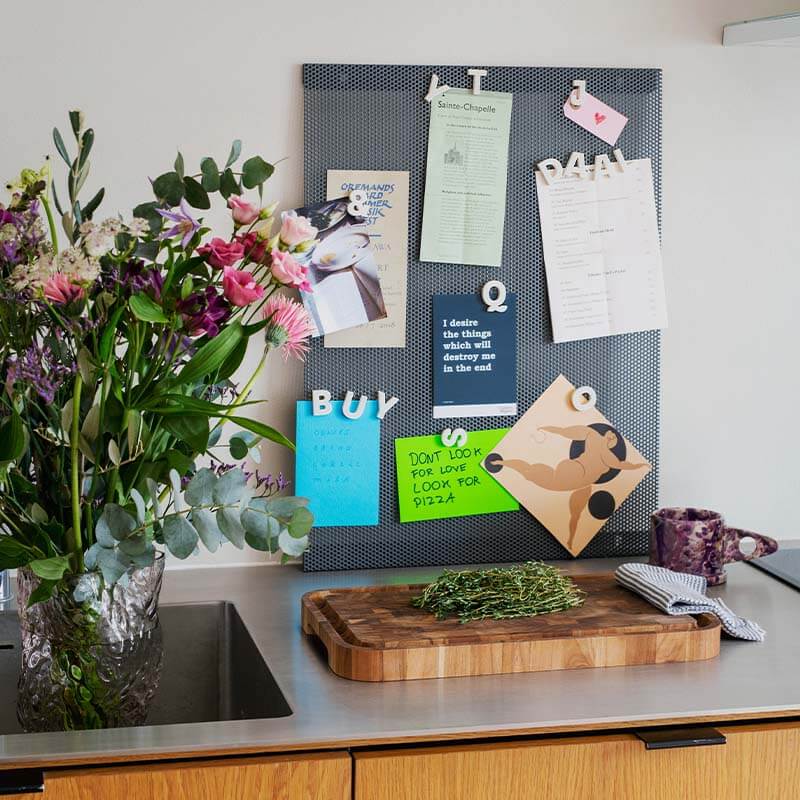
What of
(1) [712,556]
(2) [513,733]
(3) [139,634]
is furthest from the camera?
(1) [712,556]

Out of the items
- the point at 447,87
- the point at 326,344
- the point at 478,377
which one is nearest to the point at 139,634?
the point at 326,344

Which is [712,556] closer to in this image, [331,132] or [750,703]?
[750,703]

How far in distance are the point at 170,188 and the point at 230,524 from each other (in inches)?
14.1

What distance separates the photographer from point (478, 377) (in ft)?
5.74

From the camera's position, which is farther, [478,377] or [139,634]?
[478,377]

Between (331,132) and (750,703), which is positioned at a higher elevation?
(331,132)

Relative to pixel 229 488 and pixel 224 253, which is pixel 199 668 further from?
pixel 224 253

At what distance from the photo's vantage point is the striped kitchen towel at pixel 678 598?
4.58 ft

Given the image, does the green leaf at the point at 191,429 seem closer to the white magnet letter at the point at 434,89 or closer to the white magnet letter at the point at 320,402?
the white magnet letter at the point at 320,402

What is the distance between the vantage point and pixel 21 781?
1.08 meters

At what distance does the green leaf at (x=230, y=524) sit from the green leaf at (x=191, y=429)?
7 centimetres

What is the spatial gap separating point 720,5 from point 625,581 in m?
0.91

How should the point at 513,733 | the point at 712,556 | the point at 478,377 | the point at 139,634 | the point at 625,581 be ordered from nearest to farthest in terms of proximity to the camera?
the point at 513,733
the point at 139,634
the point at 625,581
the point at 712,556
the point at 478,377

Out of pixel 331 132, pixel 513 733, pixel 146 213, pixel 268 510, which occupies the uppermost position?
pixel 331 132
